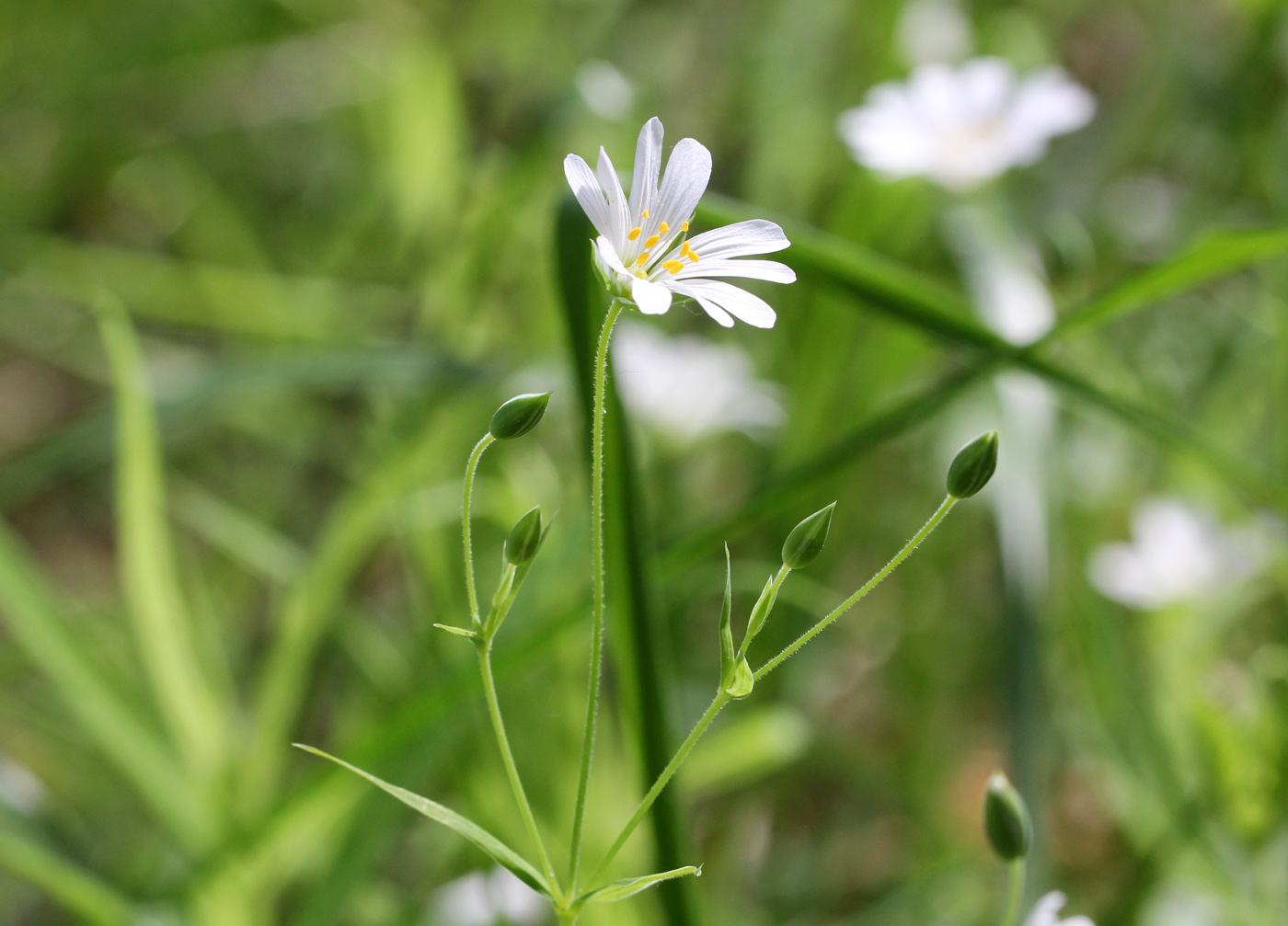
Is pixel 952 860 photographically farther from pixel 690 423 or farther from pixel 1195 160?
pixel 1195 160

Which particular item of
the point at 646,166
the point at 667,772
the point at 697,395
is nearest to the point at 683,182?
the point at 646,166

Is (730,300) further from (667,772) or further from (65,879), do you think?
(65,879)

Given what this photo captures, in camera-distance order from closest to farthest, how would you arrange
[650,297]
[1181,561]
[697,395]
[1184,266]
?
[650,297] < [1184,266] < [1181,561] < [697,395]

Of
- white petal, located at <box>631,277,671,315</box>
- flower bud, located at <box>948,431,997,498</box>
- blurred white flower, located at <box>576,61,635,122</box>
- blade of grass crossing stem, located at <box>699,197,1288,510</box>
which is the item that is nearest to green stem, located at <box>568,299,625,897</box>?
white petal, located at <box>631,277,671,315</box>

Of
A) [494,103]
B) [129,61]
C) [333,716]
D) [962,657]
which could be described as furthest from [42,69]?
[962,657]

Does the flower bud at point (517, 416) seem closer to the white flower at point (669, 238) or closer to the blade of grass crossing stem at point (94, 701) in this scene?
the white flower at point (669, 238)

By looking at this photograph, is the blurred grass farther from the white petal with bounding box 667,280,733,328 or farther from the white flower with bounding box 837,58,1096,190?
the white petal with bounding box 667,280,733,328

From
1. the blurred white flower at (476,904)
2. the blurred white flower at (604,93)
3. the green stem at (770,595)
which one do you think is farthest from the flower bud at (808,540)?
the blurred white flower at (604,93)
